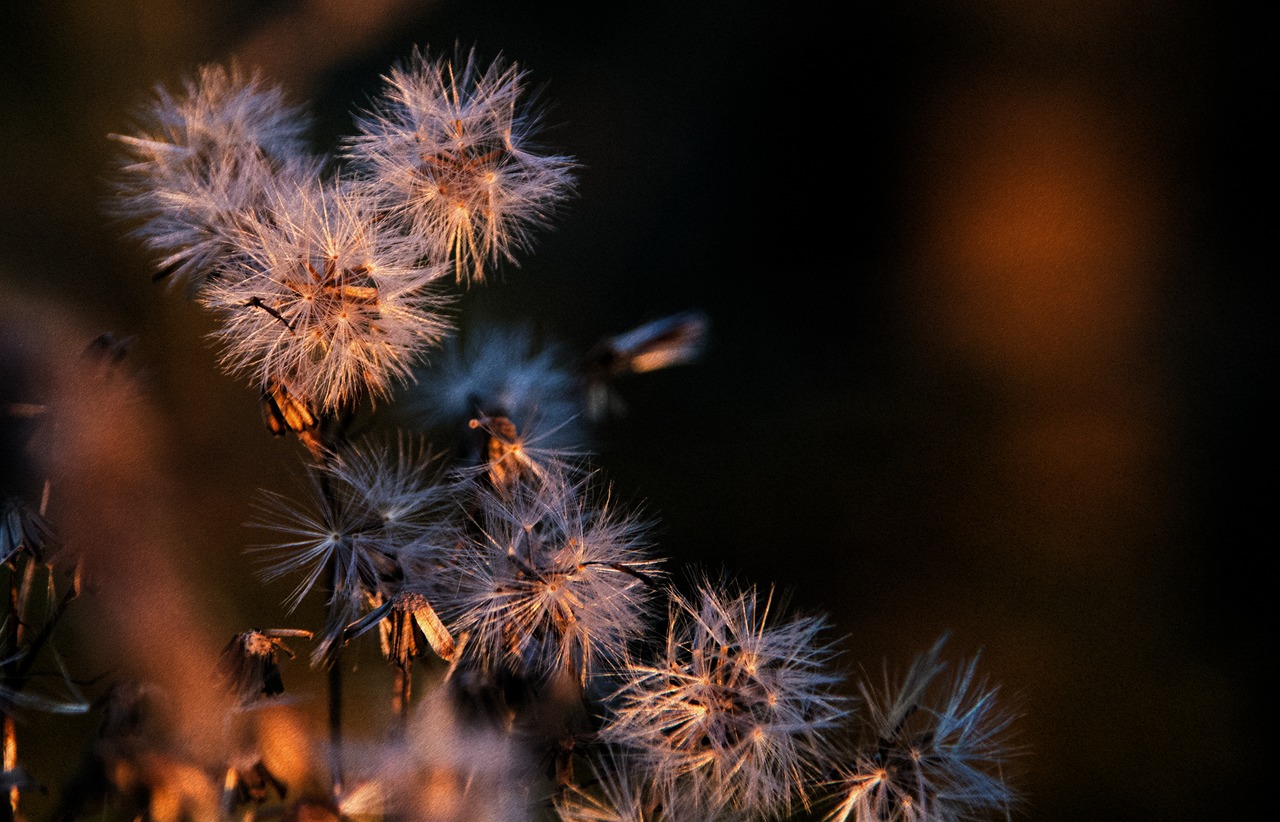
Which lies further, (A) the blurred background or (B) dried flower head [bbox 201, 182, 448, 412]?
(A) the blurred background

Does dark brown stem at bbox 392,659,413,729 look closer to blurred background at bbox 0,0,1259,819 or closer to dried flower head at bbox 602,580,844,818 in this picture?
dried flower head at bbox 602,580,844,818

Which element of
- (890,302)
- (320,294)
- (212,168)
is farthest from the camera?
(890,302)

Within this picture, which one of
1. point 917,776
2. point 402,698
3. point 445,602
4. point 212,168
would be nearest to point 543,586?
point 445,602

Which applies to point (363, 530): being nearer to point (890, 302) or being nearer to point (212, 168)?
point (212, 168)

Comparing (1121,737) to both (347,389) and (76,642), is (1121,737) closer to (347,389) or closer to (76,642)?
(347,389)

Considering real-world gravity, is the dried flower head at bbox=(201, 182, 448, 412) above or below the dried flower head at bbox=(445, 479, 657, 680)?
above

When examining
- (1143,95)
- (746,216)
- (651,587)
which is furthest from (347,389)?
(1143,95)

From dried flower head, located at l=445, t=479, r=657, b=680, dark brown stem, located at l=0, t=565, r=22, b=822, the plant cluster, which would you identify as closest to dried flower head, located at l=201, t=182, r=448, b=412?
the plant cluster
